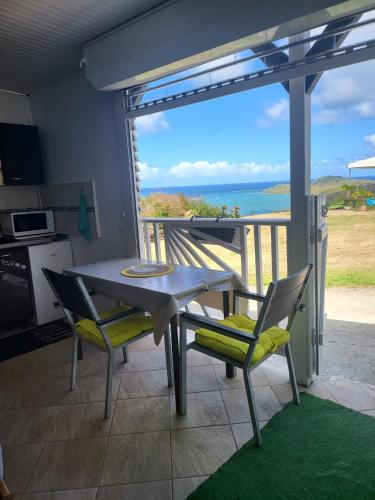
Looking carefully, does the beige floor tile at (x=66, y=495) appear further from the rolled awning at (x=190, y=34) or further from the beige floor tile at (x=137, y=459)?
the rolled awning at (x=190, y=34)

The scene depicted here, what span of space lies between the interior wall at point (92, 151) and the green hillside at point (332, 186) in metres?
1.48

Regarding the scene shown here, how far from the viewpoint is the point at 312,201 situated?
6.86ft

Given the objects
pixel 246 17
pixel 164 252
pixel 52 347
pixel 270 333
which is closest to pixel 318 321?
pixel 270 333

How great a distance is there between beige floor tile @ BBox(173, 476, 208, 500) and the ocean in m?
1.62

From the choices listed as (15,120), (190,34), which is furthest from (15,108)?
(190,34)

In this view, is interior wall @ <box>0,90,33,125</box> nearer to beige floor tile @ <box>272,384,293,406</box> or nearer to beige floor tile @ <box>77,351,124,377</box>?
beige floor tile @ <box>77,351,124,377</box>

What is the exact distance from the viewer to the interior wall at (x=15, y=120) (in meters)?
3.72

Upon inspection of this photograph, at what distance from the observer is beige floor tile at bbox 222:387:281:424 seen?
6.55 ft

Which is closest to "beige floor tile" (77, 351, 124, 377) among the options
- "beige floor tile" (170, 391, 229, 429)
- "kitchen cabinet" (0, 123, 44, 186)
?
"beige floor tile" (170, 391, 229, 429)

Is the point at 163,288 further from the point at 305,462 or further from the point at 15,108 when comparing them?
the point at 15,108

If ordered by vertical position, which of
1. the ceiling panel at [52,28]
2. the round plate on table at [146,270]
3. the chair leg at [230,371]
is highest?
the ceiling panel at [52,28]

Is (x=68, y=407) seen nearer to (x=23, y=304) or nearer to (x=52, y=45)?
(x=23, y=304)

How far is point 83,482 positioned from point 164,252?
2.05 meters

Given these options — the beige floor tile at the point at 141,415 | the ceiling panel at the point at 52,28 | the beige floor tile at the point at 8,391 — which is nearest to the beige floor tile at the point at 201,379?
the beige floor tile at the point at 141,415
